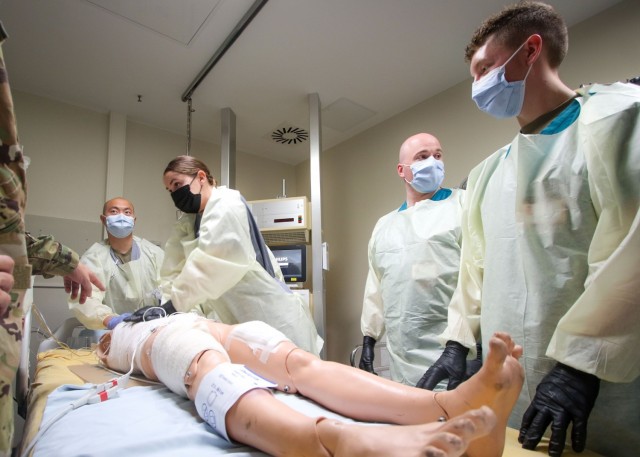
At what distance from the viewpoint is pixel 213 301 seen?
1.79 metres

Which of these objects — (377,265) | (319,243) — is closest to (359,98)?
(319,243)

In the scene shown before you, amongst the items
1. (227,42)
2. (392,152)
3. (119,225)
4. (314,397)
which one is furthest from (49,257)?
(392,152)

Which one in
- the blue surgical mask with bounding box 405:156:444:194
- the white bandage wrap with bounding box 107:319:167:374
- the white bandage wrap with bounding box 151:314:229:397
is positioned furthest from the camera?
the blue surgical mask with bounding box 405:156:444:194

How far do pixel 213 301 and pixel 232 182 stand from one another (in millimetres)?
1714

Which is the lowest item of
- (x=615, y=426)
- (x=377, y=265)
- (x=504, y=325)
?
(x=615, y=426)

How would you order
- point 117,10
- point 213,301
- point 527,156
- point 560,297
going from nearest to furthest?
point 560,297
point 527,156
point 213,301
point 117,10

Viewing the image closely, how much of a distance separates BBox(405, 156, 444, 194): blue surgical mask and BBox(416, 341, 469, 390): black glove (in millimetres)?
992

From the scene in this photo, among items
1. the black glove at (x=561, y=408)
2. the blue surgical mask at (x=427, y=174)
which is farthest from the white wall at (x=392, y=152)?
the black glove at (x=561, y=408)

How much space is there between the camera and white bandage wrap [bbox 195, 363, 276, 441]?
790mm

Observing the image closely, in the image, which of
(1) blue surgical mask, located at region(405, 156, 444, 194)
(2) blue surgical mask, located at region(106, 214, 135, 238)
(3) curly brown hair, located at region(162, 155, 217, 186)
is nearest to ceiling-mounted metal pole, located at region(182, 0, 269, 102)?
(3) curly brown hair, located at region(162, 155, 217, 186)

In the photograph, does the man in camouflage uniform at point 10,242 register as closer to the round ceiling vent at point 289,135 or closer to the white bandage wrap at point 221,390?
the white bandage wrap at point 221,390

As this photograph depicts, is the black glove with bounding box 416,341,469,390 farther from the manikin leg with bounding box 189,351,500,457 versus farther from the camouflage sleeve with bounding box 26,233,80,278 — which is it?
the camouflage sleeve with bounding box 26,233,80,278

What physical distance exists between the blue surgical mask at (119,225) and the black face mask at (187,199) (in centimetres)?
90

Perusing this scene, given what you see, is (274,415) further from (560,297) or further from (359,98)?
(359,98)
